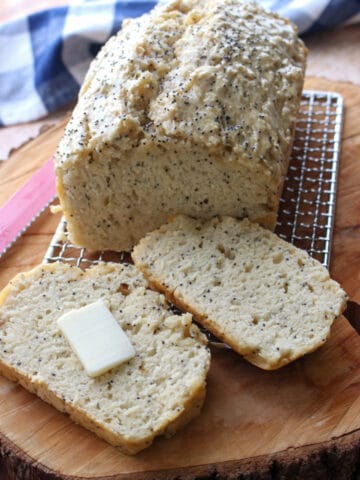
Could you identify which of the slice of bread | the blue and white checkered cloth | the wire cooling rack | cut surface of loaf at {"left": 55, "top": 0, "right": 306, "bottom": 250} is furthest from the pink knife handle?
the blue and white checkered cloth

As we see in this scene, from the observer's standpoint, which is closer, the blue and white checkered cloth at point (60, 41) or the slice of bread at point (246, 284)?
the slice of bread at point (246, 284)

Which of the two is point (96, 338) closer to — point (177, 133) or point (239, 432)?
point (239, 432)

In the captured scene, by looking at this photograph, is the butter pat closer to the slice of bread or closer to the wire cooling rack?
the slice of bread

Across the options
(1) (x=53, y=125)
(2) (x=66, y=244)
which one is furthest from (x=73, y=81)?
(2) (x=66, y=244)

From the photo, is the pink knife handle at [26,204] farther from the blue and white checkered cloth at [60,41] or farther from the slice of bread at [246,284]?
the blue and white checkered cloth at [60,41]

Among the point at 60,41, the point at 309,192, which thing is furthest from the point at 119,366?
the point at 60,41

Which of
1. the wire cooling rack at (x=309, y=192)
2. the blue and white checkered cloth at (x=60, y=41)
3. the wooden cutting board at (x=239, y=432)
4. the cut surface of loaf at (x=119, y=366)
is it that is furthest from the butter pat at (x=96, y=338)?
the blue and white checkered cloth at (x=60, y=41)
